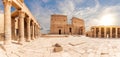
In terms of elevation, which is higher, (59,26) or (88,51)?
(59,26)

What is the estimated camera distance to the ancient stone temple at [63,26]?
1471 inches

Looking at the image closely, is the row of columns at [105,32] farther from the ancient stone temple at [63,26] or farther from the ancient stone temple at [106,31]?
the ancient stone temple at [63,26]

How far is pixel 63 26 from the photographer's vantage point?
124 feet

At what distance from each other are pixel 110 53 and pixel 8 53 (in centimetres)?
836

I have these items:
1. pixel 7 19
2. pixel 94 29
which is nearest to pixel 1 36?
pixel 7 19

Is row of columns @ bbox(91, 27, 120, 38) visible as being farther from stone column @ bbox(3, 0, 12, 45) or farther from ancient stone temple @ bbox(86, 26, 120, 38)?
stone column @ bbox(3, 0, 12, 45)

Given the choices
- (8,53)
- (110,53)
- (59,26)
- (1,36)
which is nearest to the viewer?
(8,53)

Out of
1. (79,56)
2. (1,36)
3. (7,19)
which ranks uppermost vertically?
(7,19)

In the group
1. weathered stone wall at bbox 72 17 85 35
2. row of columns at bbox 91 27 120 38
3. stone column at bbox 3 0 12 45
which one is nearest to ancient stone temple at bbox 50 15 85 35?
weathered stone wall at bbox 72 17 85 35

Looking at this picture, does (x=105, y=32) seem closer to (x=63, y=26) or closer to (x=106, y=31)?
(x=106, y=31)

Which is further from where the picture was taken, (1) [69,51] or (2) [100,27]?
(2) [100,27]

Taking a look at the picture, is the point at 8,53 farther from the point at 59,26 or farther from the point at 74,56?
the point at 59,26

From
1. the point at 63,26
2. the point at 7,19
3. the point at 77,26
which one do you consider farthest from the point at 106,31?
the point at 7,19

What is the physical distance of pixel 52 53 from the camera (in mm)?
12500
